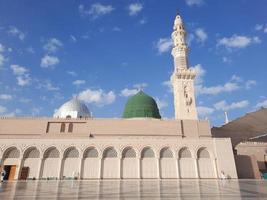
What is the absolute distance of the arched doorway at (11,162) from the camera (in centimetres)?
2238

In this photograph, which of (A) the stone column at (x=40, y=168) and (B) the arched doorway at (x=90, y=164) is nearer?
(A) the stone column at (x=40, y=168)

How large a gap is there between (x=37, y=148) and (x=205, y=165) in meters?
17.6

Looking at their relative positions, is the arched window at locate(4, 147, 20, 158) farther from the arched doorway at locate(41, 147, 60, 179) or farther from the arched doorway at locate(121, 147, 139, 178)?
the arched doorway at locate(121, 147, 139, 178)

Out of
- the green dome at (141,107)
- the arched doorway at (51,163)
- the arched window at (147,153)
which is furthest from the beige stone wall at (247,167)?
the arched doorway at (51,163)

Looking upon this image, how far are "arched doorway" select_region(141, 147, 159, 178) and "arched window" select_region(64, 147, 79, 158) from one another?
689 centimetres

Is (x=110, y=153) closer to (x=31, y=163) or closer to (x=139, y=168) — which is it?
(x=139, y=168)

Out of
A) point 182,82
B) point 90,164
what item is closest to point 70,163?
point 90,164

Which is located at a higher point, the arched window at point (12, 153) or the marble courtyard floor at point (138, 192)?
the arched window at point (12, 153)

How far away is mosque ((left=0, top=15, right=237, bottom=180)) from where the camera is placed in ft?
75.3

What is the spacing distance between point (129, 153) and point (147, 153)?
191cm

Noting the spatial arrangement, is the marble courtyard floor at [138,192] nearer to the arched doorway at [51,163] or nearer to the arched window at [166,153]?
the arched doorway at [51,163]

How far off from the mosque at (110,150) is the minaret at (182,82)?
22.1 feet

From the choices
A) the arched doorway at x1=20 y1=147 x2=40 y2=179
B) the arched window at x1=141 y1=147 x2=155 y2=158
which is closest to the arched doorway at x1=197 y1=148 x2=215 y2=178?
the arched window at x1=141 y1=147 x2=155 y2=158

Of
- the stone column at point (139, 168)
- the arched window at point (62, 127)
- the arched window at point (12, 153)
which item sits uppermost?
the arched window at point (62, 127)
